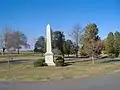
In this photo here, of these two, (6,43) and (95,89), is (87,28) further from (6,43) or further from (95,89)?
(95,89)

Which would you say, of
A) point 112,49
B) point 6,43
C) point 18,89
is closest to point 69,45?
point 112,49

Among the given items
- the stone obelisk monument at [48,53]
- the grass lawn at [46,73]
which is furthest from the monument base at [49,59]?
the grass lawn at [46,73]

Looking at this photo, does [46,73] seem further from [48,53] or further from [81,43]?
[81,43]

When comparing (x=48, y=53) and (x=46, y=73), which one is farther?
(x=48, y=53)

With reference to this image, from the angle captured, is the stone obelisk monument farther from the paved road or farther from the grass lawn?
the paved road

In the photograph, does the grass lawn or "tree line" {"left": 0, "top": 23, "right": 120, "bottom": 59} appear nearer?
the grass lawn

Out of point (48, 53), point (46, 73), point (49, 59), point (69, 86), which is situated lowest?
point (69, 86)

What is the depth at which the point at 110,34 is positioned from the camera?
8462cm

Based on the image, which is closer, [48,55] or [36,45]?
[48,55]

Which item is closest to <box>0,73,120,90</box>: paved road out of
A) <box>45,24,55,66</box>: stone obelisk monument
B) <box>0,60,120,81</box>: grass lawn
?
<box>0,60,120,81</box>: grass lawn

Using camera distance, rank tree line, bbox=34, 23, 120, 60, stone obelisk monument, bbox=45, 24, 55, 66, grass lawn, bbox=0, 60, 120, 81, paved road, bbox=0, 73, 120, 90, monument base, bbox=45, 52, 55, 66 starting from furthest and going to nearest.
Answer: tree line, bbox=34, 23, 120, 60 → monument base, bbox=45, 52, 55, 66 → stone obelisk monument, bbox=45, 24, 55, 66 → grass lawn, bbox=0, 60, 120, 81 → paved road, bbox=0, 73, 120, 90

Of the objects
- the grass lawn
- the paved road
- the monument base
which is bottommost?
the paved road

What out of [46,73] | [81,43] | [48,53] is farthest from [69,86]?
[81,43]

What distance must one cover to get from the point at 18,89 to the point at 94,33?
148 ft
